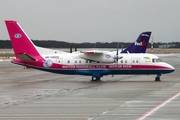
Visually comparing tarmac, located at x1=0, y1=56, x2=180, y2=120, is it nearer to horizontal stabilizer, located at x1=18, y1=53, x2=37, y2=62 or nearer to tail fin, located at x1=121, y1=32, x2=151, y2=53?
horizontal stabilizer, located at x1=18, y1=53, x2=37, y2=62

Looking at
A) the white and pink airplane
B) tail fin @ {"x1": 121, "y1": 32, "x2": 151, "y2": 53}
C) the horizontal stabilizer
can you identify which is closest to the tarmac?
the horizontal stabilizer

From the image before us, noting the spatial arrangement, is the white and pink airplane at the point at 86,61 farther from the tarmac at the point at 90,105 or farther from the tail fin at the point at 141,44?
the tail fin at the point at 141,44

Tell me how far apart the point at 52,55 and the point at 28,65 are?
91.3 inches

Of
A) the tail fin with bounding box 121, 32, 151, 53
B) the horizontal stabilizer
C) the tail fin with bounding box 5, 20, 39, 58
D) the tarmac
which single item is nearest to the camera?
the tarmac

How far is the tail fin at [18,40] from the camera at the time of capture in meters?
37.5

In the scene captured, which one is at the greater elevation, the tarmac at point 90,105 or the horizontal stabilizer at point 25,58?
the horizontal stabilizer at point 25,58

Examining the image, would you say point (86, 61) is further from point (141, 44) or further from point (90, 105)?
point (141, 44)

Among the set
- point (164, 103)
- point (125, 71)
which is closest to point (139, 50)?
point (125, 71)

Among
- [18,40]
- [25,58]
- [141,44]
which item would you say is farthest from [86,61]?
[141,44]

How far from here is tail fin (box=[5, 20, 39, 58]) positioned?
3753 centimetres

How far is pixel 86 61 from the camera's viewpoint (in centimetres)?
3753

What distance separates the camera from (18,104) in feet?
72.4

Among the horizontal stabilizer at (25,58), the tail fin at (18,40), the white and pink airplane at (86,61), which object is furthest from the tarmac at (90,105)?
the tail fin at (18,40)

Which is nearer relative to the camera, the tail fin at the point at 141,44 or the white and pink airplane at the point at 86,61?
the white and pink airplane at the point at 86,61
